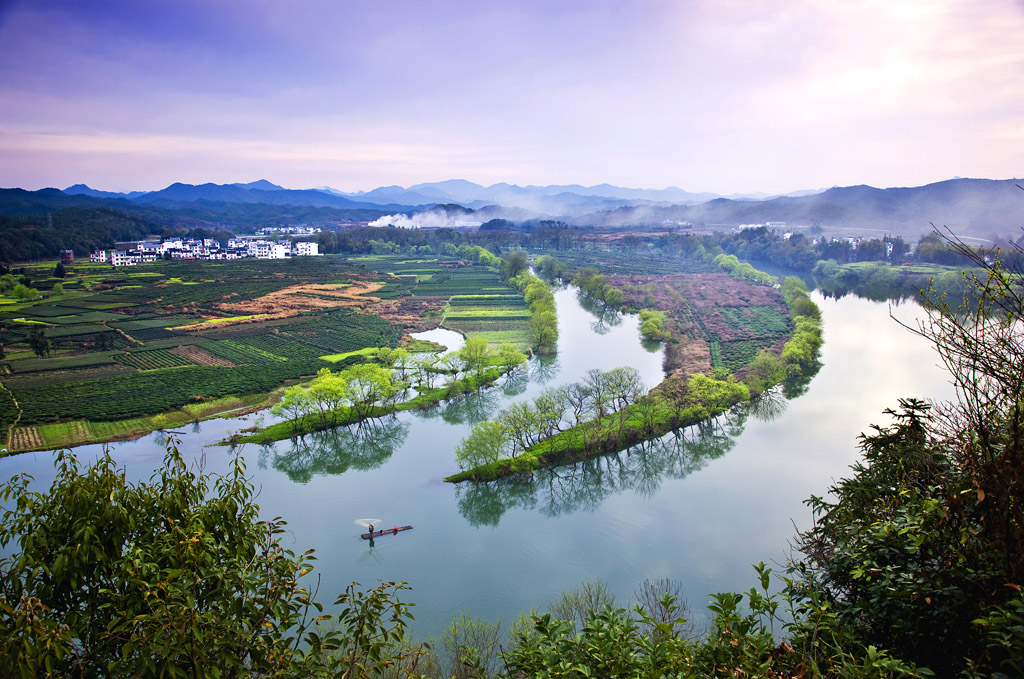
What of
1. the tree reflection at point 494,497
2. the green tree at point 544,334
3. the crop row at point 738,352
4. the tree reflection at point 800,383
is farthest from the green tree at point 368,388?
the tree reflection at point 800,383

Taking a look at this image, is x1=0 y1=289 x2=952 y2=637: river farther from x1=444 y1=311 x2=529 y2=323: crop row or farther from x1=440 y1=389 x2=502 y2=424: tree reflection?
x1=444 y1=311 x2=529 y2=323: crop row

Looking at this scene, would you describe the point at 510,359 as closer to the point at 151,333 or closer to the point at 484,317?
the point at 484,317

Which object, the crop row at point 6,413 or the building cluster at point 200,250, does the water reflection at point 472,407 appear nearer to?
the crop row at point 6,413

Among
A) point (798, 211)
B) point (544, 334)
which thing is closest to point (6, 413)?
point (544, 334)

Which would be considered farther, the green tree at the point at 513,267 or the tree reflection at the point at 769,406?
the green tree at the point at 513,267

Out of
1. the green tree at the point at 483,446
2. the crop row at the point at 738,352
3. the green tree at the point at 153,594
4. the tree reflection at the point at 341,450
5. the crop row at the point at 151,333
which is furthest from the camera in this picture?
the crop row at the point at 151,333

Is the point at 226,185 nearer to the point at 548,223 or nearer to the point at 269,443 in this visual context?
the point at 548,223

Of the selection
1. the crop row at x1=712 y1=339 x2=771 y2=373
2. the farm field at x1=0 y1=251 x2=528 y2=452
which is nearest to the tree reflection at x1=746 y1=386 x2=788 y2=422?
Result: the crop row at x1=712 y1=339 x2=771 y2=373

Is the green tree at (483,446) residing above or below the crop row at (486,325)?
below
